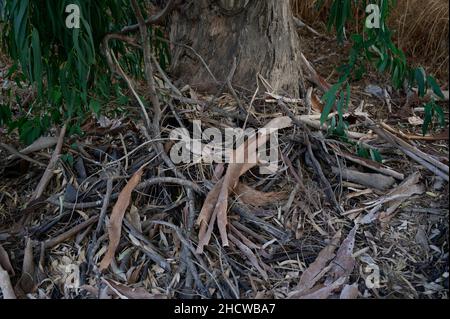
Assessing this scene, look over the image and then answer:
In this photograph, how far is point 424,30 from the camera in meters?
3.80

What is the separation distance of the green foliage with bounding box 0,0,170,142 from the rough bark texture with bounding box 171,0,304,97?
19 cm

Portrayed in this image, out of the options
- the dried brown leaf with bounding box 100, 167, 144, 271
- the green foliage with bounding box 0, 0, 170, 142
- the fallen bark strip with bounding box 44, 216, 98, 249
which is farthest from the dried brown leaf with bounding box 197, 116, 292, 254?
the green foliage with bounding box 0, 0, 170, 142

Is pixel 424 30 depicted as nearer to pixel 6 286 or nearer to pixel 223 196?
pixel 223 196

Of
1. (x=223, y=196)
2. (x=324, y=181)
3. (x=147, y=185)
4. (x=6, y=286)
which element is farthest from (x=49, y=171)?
(x=324, y=181)

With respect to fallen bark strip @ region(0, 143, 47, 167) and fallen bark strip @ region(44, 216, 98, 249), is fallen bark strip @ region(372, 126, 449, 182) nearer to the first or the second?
fallen bark strip @ region(44, 216, 98, 249)

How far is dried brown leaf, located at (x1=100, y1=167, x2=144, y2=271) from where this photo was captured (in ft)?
6.60

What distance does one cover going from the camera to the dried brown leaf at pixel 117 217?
2.01 metres

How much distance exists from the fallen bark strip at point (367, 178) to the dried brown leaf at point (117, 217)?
0.78 metres

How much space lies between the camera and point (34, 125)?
2.40 meters

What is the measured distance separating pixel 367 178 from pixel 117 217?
0.97 metres

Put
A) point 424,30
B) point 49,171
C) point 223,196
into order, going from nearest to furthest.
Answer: point 223,196 → point 49,171 → point 424,30

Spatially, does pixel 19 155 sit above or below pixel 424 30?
below

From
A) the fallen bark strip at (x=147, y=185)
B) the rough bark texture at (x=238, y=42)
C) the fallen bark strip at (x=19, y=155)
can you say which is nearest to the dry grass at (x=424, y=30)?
the rough bark texture at (x=238, y=42)

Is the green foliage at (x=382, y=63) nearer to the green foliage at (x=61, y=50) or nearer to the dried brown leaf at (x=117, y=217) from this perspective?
the dried brown leaf at (x=117, y=217)
